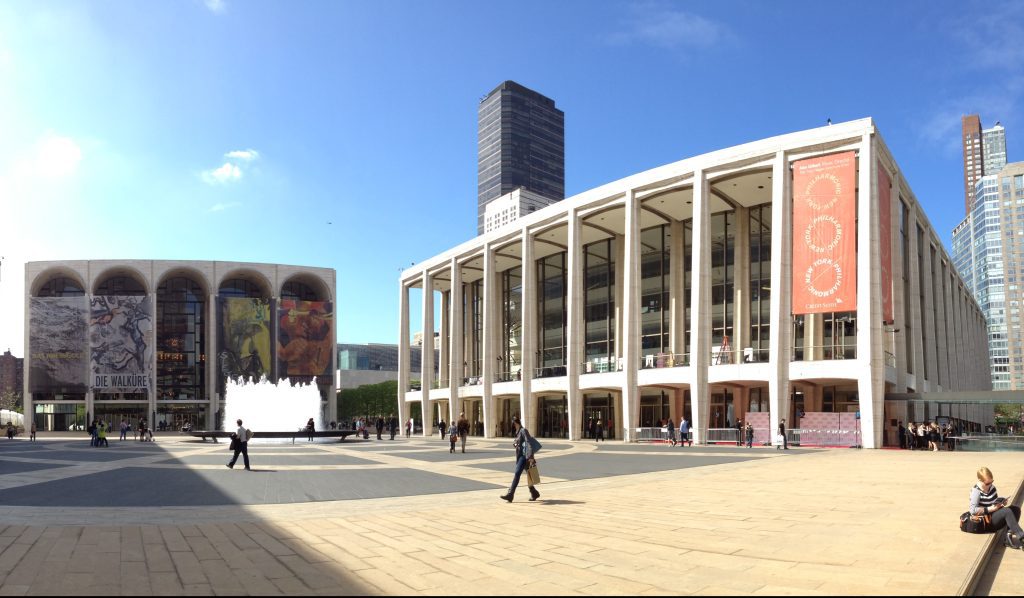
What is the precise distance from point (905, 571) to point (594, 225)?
45.6m

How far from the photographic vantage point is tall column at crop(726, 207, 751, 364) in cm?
4603

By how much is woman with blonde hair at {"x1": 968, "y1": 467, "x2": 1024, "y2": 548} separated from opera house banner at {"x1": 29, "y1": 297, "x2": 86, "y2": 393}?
95.6m

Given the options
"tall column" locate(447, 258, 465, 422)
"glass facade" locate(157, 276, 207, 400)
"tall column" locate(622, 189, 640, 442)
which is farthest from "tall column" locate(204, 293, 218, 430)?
"tall column" locate(622, 189, 640, 442)

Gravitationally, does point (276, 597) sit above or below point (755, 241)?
below

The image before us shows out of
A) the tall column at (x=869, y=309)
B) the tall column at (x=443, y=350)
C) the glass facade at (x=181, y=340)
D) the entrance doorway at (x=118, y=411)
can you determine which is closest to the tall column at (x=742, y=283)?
the tall column at (x=869, y=309)

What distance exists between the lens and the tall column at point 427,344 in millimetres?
65625

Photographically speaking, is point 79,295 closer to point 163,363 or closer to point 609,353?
point 163,363

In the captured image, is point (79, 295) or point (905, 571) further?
point (79, 295)

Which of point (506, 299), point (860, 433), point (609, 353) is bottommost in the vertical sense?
point (860, 433)

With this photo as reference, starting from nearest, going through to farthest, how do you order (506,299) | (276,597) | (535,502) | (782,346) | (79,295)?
(276,597) < (535,502) < (782,346) < (506,299) < (79,295)

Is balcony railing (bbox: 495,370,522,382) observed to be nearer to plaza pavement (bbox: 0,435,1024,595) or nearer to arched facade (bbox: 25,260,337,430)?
plaza pavement (bbox: 0,435,1024,595)

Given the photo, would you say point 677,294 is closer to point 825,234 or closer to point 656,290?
point 656,290

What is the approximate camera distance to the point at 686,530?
10047mm

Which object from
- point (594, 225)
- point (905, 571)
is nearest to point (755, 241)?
point (594, 225)
